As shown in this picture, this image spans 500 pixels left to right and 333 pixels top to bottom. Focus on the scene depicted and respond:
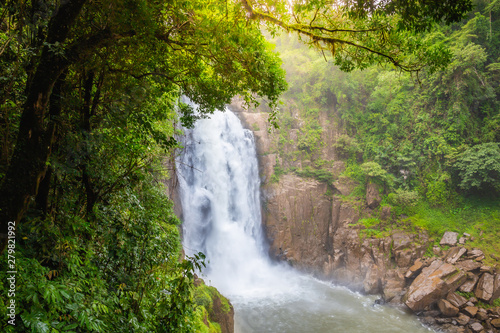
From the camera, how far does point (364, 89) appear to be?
832 inches

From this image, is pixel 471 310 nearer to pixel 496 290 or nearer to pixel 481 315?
pixel 481 315

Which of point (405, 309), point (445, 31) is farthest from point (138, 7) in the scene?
point (445, 31)

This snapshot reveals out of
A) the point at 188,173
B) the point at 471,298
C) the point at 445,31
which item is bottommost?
the point at 471,298

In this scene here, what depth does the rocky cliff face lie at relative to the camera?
11773 mm

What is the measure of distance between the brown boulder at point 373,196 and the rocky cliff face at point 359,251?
0.06 meters

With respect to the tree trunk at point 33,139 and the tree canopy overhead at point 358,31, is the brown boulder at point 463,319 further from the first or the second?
the tree trunk at point 33,139

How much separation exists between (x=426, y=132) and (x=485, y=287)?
30.6ft

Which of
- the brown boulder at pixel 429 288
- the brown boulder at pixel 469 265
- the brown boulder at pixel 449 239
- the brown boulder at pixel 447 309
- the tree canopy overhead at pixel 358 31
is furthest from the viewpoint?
the brown boulder at pixel 449 239

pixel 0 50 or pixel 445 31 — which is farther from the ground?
pixel 445 31

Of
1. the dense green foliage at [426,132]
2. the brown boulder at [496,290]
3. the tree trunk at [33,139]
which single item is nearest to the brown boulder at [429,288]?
the brown boulder at [496,290]

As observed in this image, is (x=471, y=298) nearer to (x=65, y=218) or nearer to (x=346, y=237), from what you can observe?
(x=346, y=237)

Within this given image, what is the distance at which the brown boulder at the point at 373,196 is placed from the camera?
56.8ft

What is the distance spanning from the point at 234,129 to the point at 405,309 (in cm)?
1436

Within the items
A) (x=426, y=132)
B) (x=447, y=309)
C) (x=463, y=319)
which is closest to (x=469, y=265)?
(x=447, y=309)
